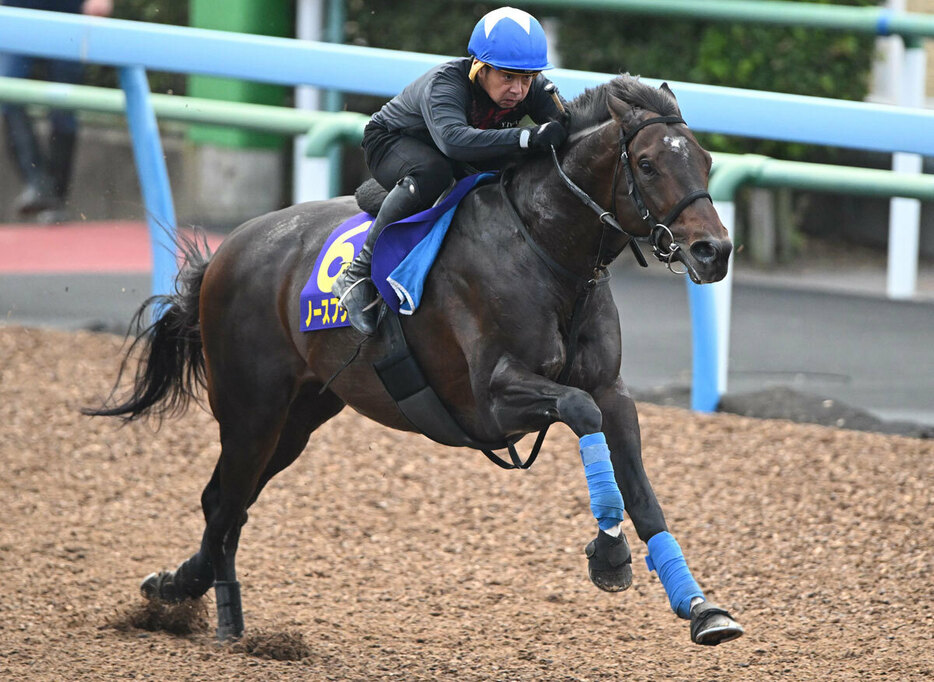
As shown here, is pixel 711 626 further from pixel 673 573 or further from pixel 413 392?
pixel 413 392

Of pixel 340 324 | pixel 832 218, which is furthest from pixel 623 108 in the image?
pixel 832 218

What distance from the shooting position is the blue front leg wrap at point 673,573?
13.2ft

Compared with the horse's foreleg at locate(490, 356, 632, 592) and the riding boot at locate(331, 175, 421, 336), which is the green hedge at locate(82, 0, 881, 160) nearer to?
the riding boot at locate(331, 175, 421, 336)

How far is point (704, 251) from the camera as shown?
12.6 feet

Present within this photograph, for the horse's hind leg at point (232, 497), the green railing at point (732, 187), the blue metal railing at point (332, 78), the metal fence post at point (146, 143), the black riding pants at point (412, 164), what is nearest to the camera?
the black riding pants at point (412, 164)

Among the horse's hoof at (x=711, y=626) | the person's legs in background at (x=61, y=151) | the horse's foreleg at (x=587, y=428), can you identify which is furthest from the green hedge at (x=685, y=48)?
the horse's hoof at (x=711, y=626)

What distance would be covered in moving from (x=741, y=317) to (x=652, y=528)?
4841 millimetres

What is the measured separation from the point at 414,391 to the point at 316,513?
7.74 feet

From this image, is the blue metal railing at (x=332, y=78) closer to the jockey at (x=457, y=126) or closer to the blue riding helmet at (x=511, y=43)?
the jockey at (x=457, y=126)

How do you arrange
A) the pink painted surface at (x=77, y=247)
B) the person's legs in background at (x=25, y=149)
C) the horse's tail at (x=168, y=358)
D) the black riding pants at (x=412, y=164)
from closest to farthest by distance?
the black riding pants at (x=412, y=164) < the horse's tail at (x=168, y=358) < the person's legs in background at (x=25, y=149) < the pink painted surface at (x=77, y=247)

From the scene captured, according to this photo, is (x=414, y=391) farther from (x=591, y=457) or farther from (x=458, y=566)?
(x=458, y=566)

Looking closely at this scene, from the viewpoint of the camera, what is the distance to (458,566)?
20.3ft

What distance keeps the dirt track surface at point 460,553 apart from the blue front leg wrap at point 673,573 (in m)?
0.90

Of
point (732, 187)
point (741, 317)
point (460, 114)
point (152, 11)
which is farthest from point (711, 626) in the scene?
point (152, 11)
